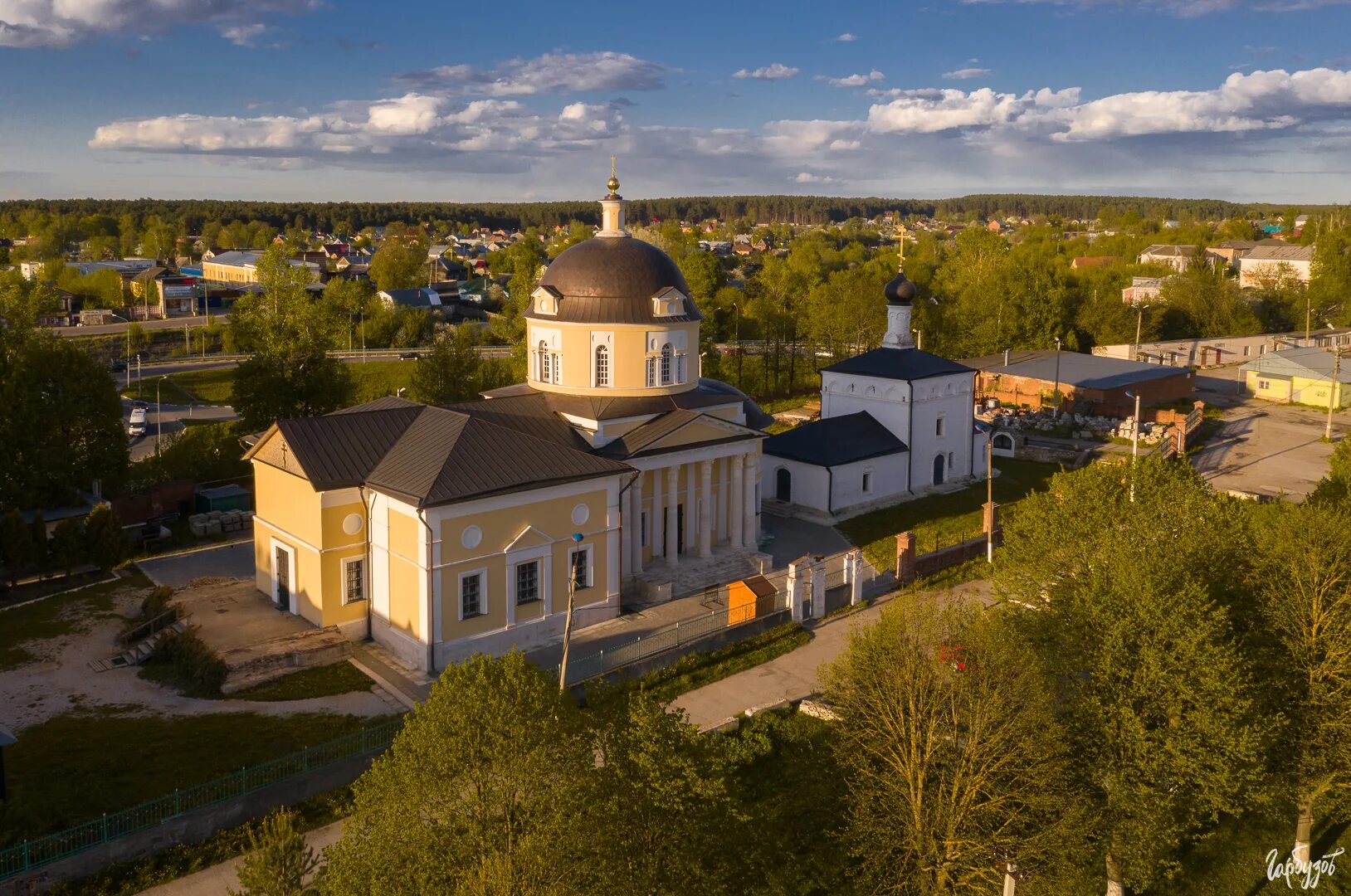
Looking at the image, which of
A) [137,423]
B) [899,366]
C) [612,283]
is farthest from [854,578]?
[137,423]

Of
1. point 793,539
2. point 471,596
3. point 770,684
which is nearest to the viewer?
point 770,684

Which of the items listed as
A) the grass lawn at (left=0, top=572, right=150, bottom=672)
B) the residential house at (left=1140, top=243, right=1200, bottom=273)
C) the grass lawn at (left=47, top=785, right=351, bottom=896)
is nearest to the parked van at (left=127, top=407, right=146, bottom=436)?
the grass lawn at (left=0, top=572, right=150, bottom=672)

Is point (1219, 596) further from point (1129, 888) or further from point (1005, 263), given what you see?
point (1005, 263)

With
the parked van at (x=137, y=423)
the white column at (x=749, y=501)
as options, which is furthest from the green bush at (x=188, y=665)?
the parked van at (x=137, y=423)

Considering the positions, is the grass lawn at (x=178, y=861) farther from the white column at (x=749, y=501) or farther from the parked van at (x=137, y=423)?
the parked van at (x=137, y=423)

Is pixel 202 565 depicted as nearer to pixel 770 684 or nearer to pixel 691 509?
pixel 691 509

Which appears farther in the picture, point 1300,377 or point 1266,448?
point 1300,377
